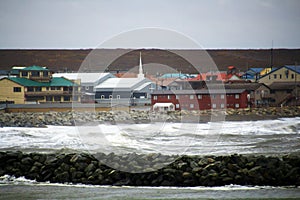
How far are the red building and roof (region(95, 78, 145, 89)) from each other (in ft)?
6.10

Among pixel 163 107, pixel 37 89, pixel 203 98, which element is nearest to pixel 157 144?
pixel 163 107

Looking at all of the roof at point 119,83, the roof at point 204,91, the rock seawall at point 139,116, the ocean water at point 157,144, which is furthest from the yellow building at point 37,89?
the ocean water at point 157,144

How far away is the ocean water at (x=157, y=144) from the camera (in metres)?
4.84

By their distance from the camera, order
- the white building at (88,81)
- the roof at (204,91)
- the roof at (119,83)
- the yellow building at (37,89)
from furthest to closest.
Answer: the roof at (119,83)
the white building at (88,81)
the yellow building at (37,89)
the roof at (204,91)

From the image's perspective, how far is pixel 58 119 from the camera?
13266 millimetres

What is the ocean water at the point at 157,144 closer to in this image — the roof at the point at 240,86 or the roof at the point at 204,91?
the roof at the point at 204,91

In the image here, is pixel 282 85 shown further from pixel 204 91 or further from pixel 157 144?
pixel 157 144

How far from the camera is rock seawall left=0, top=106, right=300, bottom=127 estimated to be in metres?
13.1

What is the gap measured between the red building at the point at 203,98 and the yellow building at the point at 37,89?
280 cm

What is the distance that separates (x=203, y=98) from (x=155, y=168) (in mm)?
9261

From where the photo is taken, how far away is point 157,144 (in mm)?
8516

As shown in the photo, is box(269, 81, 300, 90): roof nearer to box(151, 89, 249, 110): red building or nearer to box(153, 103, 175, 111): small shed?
box(151, 89, 249, 110): red building

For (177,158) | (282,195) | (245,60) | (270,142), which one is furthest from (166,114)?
(245,60)

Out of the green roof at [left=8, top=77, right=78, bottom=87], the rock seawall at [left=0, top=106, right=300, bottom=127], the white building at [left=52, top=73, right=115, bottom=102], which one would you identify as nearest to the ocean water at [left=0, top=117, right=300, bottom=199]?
the rock seawall at [left=0, top=106, right=300, bottom=127]
